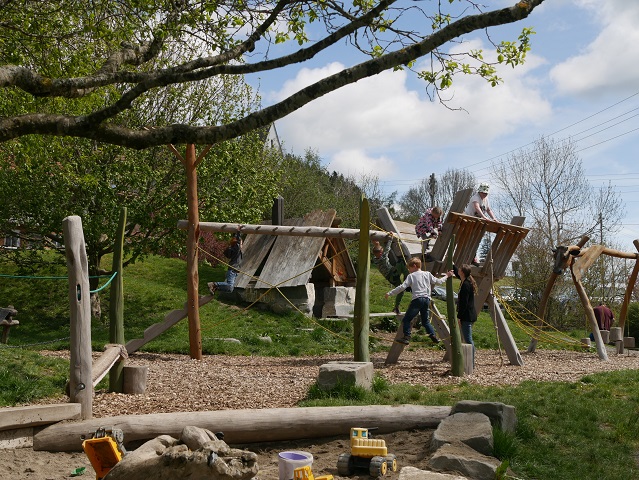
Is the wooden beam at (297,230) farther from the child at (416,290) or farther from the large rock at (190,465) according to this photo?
the large rock at (190,465)

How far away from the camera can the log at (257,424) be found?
6957 millimetres

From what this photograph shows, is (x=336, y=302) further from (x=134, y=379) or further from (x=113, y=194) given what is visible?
(x=134, y=379)

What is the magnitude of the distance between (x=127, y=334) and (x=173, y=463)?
13281 mm

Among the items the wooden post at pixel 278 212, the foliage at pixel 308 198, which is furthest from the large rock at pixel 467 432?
the foliage at pixel 308 198

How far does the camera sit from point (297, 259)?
1988 cm

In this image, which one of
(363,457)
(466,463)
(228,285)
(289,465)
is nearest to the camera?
(289,465)

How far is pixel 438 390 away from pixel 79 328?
455 centimetres

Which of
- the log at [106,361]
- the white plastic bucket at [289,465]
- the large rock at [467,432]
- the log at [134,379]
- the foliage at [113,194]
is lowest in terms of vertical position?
the white plastic bucket at [289,465]

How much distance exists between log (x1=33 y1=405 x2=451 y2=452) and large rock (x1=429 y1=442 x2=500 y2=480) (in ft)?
4.18

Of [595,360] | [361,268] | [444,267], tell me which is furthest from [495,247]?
[361,268]

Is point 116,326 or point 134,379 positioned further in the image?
point 116,326

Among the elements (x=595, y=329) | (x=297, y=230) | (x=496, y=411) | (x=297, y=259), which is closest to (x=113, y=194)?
(x=297, y=259)

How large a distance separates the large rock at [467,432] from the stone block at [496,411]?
0.51 ft

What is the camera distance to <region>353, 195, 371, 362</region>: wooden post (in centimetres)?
1017
